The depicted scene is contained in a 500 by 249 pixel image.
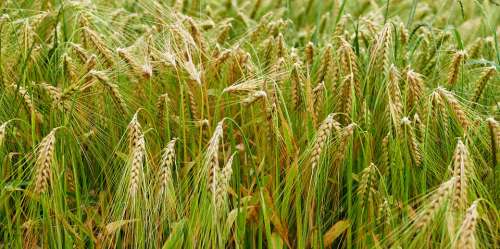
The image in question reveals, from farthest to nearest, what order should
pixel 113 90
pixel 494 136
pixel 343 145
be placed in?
pixel 113 90 < pixel 343 145 < pixel 494 136

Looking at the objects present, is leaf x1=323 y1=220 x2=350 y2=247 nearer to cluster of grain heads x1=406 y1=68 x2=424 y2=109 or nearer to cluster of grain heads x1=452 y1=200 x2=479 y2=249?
cluster of grain heads x1=406 y1=68 x2=424 y2=109

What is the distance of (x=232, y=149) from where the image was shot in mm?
2531

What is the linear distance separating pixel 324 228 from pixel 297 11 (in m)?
2.52

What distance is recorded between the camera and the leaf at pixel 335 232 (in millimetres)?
2336

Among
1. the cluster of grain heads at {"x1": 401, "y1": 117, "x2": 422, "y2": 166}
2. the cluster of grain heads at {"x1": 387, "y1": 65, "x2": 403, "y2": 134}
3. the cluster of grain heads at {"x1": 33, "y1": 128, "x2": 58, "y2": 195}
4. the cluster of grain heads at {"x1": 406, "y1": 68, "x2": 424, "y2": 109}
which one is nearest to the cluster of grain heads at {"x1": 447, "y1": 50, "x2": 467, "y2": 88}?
the cluster of grain heads at {"x1": 406, "y1": 68, "x2": 424, "y2": 109}

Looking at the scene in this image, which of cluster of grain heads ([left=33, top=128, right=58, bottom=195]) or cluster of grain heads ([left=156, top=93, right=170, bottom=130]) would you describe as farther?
cluster of grain heads ([left=156, top=93, right=170, bottom=130])

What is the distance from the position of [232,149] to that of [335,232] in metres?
0.45

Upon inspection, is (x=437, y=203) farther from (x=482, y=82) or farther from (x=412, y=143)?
(x=482, y=82)

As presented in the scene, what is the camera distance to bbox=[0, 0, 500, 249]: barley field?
2.19 metres

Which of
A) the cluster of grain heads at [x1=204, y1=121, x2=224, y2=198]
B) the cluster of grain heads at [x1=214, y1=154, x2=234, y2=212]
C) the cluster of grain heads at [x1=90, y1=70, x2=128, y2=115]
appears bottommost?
the cluster of grain heads at [x1=214, y1=154, x2=234, y2=212]

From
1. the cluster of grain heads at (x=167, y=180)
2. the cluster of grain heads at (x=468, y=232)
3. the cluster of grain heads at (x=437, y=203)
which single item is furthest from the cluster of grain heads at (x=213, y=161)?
the cluster of grain heads at (x=468, y=232)

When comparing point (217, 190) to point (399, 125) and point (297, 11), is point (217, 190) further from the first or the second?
point (297, 11)

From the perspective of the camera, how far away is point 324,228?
2.46 m

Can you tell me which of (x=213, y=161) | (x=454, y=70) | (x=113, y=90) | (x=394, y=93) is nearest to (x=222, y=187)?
(x=213, y=161)
